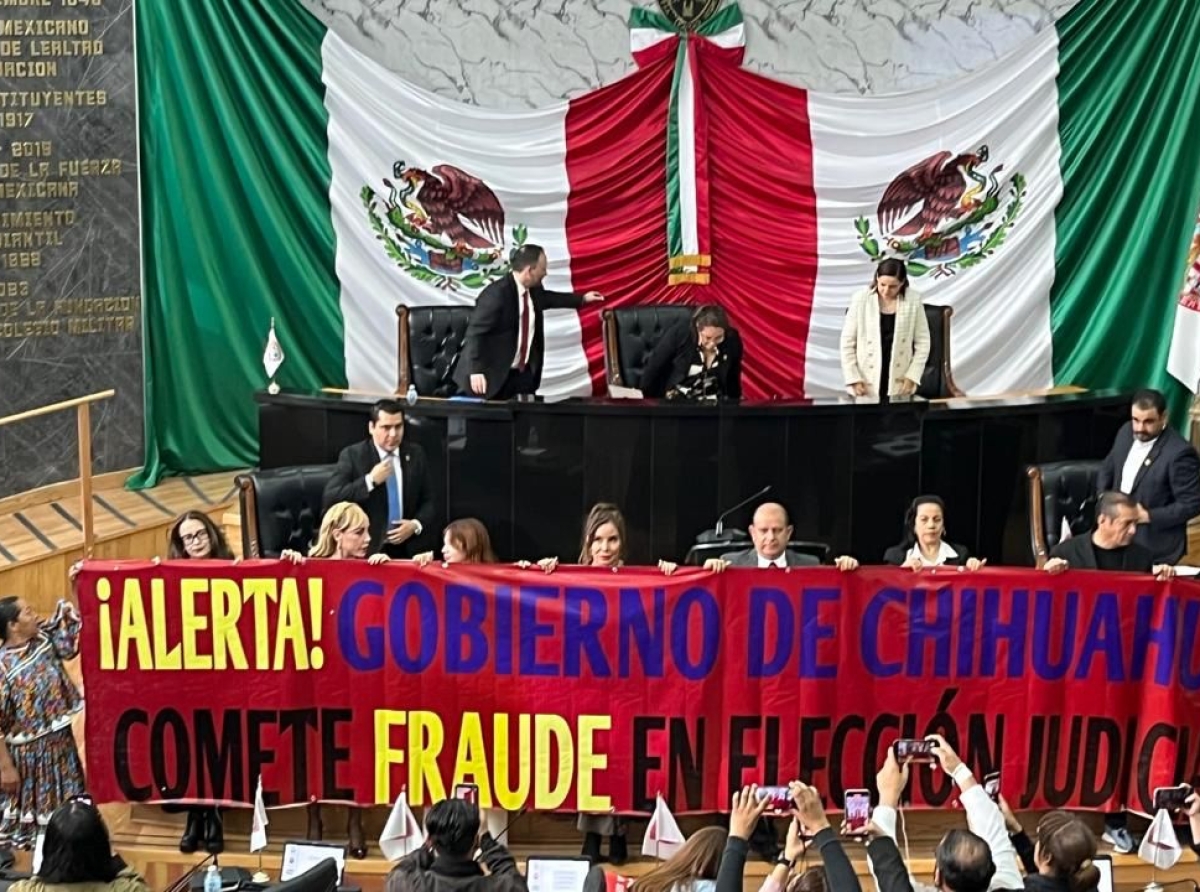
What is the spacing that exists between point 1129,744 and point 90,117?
645cm

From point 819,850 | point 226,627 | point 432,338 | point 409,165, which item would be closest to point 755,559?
point 226,627

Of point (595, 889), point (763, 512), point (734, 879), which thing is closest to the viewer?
point (734, 879)

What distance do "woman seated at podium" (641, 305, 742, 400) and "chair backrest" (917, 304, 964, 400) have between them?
3.82ft

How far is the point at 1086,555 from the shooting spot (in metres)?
6.23

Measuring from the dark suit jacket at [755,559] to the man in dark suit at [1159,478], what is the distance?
1.44m

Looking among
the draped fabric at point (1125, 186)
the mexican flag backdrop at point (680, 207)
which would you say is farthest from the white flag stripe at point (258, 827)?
the draped fabric at point (1125, 186)

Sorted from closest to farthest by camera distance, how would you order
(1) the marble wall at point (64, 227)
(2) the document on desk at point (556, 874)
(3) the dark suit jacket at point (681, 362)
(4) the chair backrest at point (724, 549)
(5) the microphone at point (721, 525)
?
(2) the document on desk at point (556, 874) → (4) the chair backrest at point (724, 549) → (5) the microphone at point (721, 525) → (3) the dark suit jacket at point (681, 362) → (1) the marble wall at point (64, 227)

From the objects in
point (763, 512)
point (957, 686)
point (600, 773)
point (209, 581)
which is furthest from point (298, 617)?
point (957, 686)

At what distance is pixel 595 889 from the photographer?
427cm

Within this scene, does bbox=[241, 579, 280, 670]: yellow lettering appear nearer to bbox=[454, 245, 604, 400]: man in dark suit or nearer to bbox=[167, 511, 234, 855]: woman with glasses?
bbox=[167, 511, 234, 855]: woman with glasses

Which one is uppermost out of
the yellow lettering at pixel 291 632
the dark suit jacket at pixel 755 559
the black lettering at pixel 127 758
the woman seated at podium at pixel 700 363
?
the woman seated at podium at pixel 700 363

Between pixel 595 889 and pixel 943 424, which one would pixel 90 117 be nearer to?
pixel 943 424

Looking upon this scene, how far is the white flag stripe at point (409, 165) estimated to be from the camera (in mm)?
10016

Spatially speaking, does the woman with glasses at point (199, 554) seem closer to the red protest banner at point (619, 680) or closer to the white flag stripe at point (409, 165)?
the red protest banner at point (619, 680)
